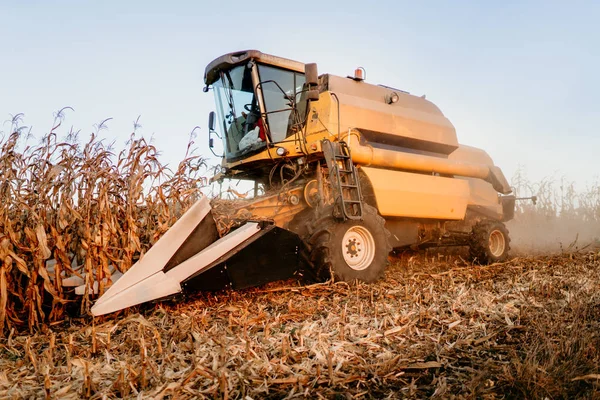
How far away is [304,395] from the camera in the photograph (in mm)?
1895

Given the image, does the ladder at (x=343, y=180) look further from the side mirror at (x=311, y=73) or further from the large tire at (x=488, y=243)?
the large tire at (x=488, y=243)

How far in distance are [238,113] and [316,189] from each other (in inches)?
64.1

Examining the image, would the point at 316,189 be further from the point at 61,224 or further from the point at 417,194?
the point at 61,224

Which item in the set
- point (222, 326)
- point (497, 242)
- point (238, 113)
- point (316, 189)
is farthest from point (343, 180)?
point (497, 242)

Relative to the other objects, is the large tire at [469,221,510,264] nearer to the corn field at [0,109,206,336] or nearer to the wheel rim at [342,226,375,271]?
the wheel rim at [342,226,375,271]

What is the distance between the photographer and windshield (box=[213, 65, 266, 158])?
5.98 meters

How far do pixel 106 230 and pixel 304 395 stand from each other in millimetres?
2126

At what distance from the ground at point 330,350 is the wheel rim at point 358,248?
950 mm

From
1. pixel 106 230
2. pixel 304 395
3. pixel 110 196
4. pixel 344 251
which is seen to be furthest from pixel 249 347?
pixel 344 251

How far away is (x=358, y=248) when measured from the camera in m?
5.05

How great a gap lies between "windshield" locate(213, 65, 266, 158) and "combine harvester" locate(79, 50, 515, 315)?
0.02 metres

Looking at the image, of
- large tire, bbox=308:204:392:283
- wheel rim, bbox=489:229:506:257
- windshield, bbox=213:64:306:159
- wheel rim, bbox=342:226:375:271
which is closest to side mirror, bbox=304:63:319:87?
windshield, bbox=213:64:306:159

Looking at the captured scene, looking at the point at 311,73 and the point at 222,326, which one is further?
the point at 311,73

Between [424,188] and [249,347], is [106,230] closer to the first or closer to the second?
[249,347]
